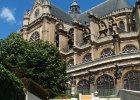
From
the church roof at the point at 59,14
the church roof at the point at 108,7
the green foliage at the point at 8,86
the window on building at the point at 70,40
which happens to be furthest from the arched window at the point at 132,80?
the church roof at the point at 59,14

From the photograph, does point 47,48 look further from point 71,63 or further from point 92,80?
point 71,63

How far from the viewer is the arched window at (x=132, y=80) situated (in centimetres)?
3816

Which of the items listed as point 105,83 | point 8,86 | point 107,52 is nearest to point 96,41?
point 107,52

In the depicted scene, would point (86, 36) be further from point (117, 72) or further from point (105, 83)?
point (117, 72)

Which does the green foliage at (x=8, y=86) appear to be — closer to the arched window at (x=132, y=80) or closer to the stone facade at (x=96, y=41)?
the stone facade at (x=96, y=41)

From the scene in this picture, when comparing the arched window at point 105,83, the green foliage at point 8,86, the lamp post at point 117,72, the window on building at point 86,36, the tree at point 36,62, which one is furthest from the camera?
the window on building at point 86,36

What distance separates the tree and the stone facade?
18.7 feet

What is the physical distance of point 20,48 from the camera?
3312 cm

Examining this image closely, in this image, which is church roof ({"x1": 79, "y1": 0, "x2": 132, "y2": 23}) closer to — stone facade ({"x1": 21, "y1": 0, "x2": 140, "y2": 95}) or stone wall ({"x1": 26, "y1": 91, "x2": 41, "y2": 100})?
stone facade ({"x1": 21, "y1": 0, "x2": 140, "y2": 95})

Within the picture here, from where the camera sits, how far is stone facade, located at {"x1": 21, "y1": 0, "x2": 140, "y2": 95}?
39.6 meters

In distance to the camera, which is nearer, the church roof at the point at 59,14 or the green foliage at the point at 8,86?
the green foliage at the point at 8,86

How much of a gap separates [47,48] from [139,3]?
19084mm

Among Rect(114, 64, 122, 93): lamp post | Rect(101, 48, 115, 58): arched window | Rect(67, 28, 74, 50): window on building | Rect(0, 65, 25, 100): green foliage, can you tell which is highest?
Rect(67, 28, 74, 50): window on building

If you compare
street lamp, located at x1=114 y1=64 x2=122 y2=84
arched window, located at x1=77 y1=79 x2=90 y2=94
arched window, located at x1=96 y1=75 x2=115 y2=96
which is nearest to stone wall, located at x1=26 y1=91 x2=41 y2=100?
arched window, located at x1=96 y1=75 x2=115 y2=96
